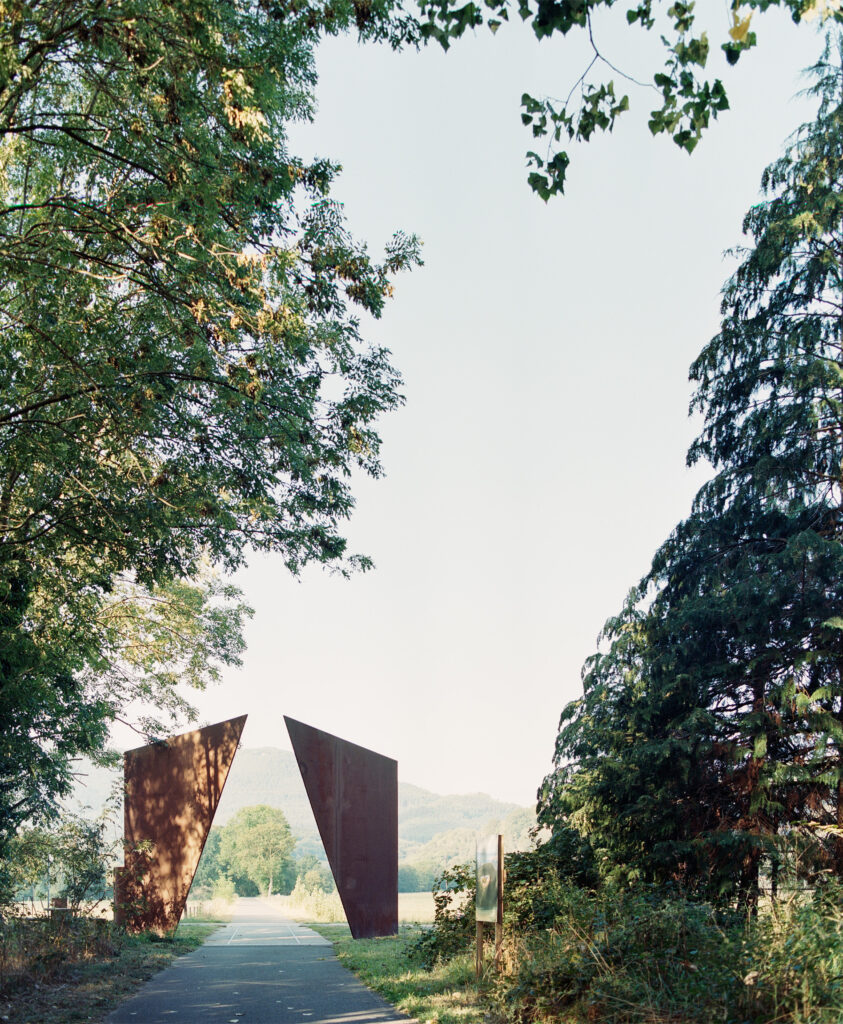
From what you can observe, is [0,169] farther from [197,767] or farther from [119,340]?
[197,767]

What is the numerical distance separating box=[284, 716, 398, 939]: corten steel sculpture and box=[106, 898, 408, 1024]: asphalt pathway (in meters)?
2.47

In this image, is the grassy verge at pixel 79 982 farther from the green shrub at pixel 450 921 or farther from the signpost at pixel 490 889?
the signpost at pixel 490 889

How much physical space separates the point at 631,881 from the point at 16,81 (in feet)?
36.1

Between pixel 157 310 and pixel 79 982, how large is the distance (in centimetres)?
724

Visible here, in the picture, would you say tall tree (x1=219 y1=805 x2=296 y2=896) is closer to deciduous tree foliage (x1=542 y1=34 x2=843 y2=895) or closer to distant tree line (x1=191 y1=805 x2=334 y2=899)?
distant tree line (x1=191 y1=805 x2=334 y2=899)

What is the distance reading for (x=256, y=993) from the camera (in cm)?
912

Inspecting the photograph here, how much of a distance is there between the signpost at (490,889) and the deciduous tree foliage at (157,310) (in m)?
3.81

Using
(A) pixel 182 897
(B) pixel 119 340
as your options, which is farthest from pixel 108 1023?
(A) pixel 182 897

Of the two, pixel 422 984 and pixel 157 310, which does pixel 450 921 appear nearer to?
pixel 422 984

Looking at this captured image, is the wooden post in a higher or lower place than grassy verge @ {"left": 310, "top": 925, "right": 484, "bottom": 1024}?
higher

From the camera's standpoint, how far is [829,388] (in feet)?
41.8

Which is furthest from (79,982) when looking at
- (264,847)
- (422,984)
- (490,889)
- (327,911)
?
(264,847)

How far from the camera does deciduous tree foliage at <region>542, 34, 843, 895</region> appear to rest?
1202 centimetres

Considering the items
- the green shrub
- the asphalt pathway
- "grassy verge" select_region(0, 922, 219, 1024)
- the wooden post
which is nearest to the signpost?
the wooden post
